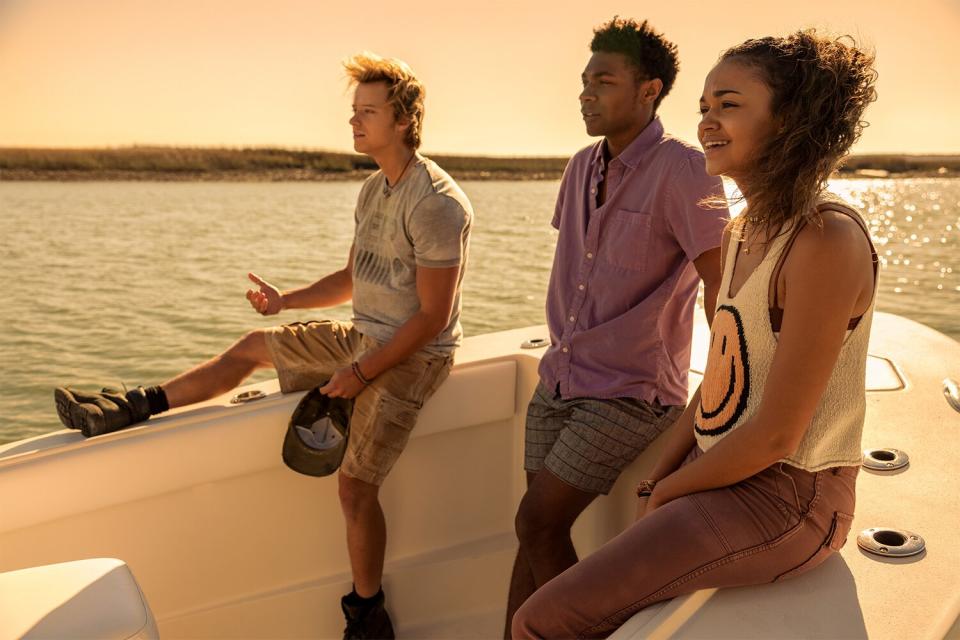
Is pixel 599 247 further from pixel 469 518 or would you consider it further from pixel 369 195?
pixel 469 518

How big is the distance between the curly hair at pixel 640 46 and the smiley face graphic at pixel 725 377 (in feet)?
2.27

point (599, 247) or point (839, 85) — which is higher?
point (839, 85)

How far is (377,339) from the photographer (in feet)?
6.85

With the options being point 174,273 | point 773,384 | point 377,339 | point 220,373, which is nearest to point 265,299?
point 220,373

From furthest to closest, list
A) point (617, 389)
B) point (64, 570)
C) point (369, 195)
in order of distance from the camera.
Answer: point (369, 195)
point (617, 389)
point (64, 570)

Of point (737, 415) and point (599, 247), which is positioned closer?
point (737, 415)

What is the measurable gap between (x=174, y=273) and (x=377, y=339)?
10057 millimetres

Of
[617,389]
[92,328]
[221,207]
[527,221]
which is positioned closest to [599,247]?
[617,389]

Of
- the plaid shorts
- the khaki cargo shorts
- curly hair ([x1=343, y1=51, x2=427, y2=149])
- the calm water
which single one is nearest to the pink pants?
the plaid shorts

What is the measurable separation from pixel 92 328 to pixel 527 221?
36.5ft

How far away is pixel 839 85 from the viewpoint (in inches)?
45.0

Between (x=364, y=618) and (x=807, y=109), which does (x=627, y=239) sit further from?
(x=364, y=618)

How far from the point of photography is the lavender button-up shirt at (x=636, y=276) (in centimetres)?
171

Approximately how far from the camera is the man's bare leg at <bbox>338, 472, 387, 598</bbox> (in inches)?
79.7
